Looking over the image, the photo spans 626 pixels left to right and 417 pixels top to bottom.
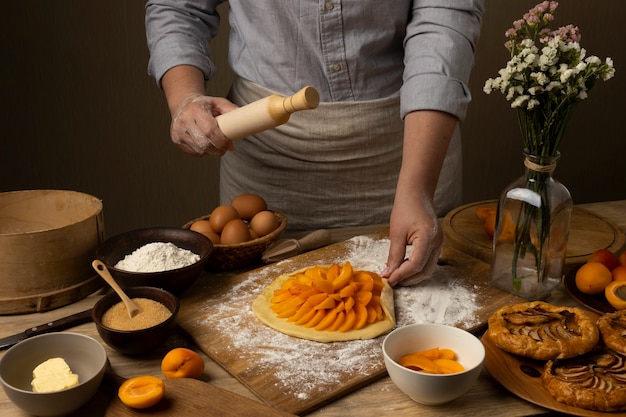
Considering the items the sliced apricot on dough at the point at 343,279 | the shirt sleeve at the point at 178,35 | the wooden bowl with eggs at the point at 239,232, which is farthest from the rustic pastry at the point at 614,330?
the shirt sleeve at the point at 178,35

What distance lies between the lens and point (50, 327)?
1395 millimetres

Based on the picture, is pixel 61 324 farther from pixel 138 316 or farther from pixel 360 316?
pixel 360 316

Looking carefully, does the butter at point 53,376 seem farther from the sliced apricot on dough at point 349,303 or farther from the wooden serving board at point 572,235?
the wooden serving board at point 572,235

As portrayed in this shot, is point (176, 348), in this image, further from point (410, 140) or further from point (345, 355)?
point (410, 140)

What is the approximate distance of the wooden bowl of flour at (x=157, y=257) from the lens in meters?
1.45

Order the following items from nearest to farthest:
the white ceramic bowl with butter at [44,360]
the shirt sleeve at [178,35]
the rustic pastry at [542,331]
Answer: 1. the white ceramic bowl with butter at [44,360]
2. the rustic pastry at [542,331]
3. the shirt sleeve at [178,35]

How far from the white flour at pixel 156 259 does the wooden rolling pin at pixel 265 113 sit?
0.29 meters

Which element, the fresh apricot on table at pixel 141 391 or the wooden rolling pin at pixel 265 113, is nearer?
the fresh apricot on table at pixel 141 391

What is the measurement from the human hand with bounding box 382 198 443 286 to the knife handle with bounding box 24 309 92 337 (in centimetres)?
62

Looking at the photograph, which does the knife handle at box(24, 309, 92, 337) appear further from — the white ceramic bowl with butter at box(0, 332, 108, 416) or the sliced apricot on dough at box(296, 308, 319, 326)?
the sliced apricot on dough at box(296, 308, 319, 326)

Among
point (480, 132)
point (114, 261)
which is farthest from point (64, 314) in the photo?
point (480, 132)

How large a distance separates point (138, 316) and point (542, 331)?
0.72 m

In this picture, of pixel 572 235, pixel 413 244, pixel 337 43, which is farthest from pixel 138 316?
pixel 572 235

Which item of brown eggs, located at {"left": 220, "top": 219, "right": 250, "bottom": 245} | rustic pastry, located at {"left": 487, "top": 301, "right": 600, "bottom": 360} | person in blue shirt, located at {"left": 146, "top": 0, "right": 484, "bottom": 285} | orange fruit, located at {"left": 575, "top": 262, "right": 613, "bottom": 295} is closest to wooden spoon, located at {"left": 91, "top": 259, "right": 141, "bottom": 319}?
brown eggs, located at {"left": 220, "top": 219, "right": 250, "bottom": 245}
